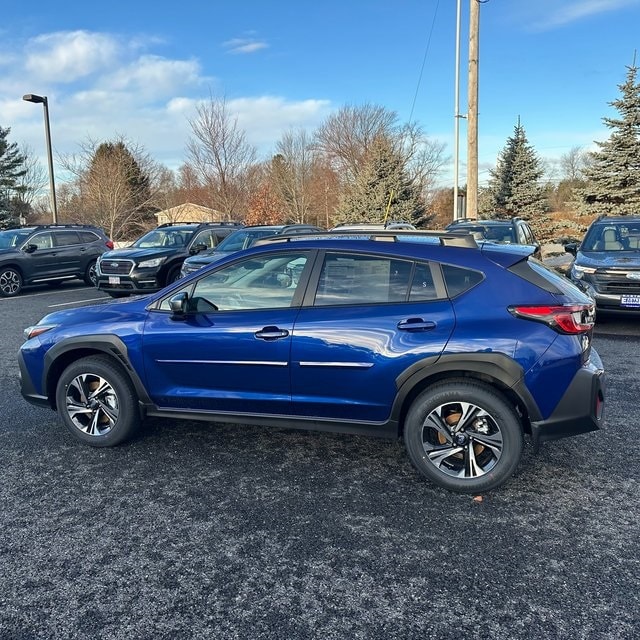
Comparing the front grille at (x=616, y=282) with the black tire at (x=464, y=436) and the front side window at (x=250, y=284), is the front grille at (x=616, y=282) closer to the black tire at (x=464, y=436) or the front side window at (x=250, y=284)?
the black tire at (x=464, y=436)

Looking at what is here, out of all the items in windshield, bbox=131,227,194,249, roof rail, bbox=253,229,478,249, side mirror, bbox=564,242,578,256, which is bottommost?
side mirror, bbox=564,242,578,256

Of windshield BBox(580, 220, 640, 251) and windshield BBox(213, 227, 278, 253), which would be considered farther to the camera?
windshield BBox(213, 227, 278, 253)

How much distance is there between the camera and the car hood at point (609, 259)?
8.21m

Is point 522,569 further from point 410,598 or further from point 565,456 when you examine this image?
point 565,456

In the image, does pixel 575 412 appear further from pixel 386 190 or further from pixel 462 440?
pixel 386 190

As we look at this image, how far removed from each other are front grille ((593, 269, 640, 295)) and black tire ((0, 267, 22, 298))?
13104mm

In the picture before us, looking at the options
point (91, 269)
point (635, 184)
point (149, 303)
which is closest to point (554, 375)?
point (149, 303)

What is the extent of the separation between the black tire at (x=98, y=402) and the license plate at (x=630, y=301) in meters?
7.30

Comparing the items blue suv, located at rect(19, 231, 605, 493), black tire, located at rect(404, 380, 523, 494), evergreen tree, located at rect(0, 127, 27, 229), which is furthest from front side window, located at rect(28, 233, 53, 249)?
evergreen tree, located at rect(0, 127, 27, 229)

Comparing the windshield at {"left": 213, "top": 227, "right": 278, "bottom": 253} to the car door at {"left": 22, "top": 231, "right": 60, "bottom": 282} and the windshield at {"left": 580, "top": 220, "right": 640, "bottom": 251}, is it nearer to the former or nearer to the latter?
the car door at {"left": 22, "top": 231, "right": 60, "bottom": 282}

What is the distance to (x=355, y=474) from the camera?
12.6ft

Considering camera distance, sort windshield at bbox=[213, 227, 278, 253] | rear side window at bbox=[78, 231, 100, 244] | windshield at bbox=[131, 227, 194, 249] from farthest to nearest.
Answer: rear side window at bbox=[78, 231, 100, 244], windshield at bbox=[131, 227, 194, 249], windshield at bbox=[213, 227, 278, 253]

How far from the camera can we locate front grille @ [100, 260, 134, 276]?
12.0m

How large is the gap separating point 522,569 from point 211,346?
240cm
